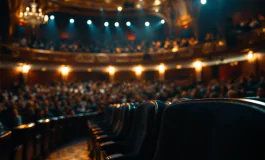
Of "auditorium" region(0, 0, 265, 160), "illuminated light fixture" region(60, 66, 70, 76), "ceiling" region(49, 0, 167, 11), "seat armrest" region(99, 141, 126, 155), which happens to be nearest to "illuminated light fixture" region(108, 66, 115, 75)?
"auditorium" region(0, 0, 265, 160)

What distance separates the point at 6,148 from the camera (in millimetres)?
2020

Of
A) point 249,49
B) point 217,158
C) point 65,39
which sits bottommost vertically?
point 217,158

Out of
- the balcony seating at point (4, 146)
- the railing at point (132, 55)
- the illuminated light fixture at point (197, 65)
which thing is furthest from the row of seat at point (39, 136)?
the illuminated light fixture at point (197, 65)

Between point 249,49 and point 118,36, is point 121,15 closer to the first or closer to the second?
point 118,36

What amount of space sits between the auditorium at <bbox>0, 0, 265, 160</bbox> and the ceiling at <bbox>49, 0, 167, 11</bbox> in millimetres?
74

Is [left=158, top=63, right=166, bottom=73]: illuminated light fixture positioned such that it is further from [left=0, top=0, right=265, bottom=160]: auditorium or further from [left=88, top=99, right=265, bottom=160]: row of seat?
[left=88, top=99, right=265, bottom=160]: row of seat

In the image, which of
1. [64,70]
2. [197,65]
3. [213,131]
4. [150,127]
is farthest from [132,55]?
[213,131]

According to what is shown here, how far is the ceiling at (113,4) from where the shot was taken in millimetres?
14729

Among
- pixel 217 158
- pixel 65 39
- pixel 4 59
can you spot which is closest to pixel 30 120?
pixel 217 158

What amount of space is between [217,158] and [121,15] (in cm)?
1673

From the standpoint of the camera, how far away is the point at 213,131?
589 mm

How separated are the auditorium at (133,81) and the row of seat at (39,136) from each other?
20 mm

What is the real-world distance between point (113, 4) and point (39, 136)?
13521 mm

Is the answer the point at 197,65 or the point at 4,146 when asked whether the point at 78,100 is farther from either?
the point at 197,65
